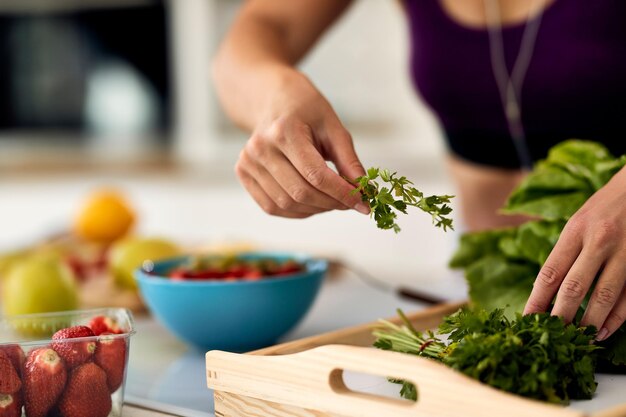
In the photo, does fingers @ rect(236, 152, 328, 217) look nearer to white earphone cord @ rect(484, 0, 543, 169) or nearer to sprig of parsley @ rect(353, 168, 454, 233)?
sprig of parsley @ rect(353, 168, 454, 233)

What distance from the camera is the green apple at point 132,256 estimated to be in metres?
1.61

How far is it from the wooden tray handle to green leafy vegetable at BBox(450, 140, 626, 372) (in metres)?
0.32

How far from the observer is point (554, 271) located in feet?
2.93

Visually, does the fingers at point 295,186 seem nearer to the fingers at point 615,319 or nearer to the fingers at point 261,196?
the fingers at point 261,196

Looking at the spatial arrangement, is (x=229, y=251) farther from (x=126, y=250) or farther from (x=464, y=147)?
(x=464, y=147)

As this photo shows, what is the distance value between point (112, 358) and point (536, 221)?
0.58 m

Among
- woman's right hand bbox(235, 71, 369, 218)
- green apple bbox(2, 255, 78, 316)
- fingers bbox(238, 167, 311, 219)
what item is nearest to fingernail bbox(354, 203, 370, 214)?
woman's right hand bbox(235, 71, 369, 218)

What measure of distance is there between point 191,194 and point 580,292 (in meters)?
3.01

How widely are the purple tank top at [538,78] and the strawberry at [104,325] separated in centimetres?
104

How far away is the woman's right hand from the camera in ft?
3.14

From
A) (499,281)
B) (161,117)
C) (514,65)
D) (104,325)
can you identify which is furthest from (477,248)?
(161,117)

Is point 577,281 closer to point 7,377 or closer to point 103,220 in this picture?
point 7,377

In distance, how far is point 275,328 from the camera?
1.24m

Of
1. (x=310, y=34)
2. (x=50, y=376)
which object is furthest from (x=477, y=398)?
(x=310, y=34)
